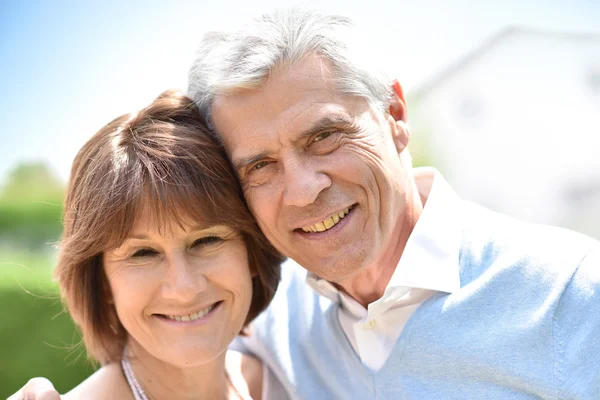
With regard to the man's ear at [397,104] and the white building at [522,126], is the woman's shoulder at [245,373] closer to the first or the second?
the man's ear at [397,104]

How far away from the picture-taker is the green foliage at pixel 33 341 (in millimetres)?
4625

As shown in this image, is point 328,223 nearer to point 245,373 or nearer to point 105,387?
point 245,373

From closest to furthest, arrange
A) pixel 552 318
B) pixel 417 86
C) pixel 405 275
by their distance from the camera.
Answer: pixel 552 318
pixel 405 275
pixel 417 86

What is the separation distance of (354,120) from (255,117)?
15.5 inches

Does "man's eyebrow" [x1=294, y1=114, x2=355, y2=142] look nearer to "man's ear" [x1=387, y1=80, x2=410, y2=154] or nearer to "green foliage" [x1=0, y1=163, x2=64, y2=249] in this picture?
"man's ear" [x1=387, y1=80, x2=410, y2=154]

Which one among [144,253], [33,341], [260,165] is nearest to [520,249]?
[260,165]

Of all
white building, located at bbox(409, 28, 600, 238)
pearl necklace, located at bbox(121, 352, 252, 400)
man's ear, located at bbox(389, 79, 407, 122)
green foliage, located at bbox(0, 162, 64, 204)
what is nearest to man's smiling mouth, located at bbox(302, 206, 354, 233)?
man's ear, located at bbox(389, 79, 407, 122)

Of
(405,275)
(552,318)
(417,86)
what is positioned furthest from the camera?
(417,86)

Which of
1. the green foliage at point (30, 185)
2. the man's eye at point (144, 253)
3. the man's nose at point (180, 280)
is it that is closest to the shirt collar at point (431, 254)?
the man's nose at point (180, 280)

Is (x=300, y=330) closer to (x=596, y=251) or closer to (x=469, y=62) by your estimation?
(x=596, y=251)

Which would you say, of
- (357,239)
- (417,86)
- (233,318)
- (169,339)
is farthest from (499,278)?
(417,86)

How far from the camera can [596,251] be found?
95.4 inches

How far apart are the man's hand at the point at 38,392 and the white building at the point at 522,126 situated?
6955 millimetres

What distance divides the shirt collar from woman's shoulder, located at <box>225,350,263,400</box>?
48cm
